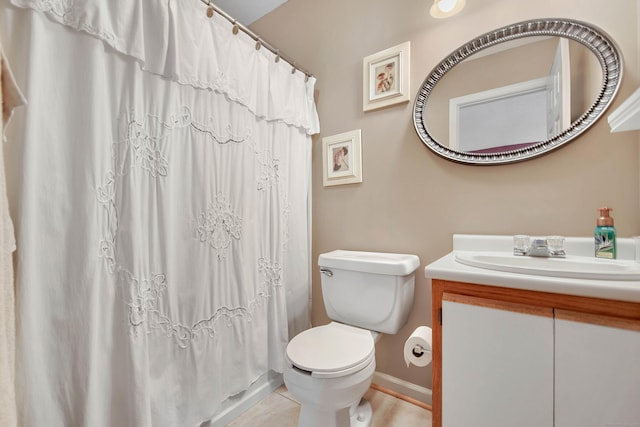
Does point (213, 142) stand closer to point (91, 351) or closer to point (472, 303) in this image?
point (91, 351)

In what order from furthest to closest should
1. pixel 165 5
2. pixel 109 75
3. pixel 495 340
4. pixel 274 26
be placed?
pixel 274 26, pixel 165 5, pixel 109 75, pixel 495 340

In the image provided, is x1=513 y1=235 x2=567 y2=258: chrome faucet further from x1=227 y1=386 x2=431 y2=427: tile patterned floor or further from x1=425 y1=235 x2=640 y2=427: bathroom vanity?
x1=227 y1=386 x2=431 y2=427: tile patterned floor

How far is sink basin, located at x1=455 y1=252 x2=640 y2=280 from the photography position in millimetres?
672

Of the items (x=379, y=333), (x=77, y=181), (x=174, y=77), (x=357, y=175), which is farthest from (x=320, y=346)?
(x=174, y=77)

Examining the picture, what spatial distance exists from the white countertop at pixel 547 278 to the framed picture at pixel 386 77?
90cm

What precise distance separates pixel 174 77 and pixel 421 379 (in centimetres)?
189

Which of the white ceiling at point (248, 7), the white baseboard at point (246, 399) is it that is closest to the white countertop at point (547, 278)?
the white baseboard at point (246, 399)

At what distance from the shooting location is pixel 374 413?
Result: 4.35 feet

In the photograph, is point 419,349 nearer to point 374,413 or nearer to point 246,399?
point 374,413

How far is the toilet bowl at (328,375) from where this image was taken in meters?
0.96

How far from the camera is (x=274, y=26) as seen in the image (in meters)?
2.01

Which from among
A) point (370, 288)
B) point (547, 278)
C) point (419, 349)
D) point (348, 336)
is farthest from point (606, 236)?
point (348, 336)

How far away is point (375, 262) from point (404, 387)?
0.78 meters

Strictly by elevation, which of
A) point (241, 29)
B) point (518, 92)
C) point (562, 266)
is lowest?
point (562, 266)
